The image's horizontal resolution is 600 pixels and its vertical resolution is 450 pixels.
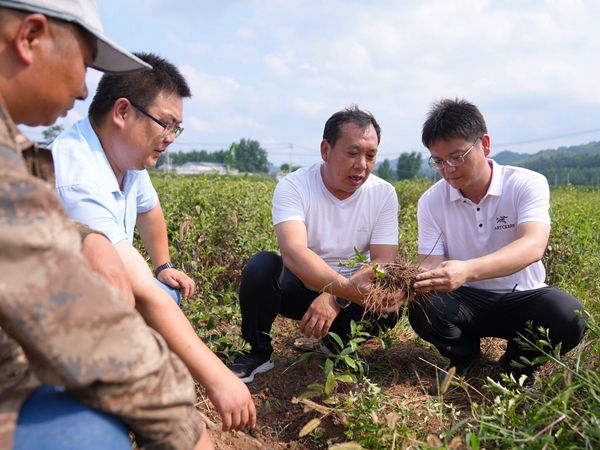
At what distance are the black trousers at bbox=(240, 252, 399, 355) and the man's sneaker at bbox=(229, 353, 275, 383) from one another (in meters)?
0.04

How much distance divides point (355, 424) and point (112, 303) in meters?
1.42

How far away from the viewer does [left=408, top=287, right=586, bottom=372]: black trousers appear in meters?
2.52

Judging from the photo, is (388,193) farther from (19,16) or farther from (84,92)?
(19,16)

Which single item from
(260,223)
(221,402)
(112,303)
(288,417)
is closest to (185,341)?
(221,402)

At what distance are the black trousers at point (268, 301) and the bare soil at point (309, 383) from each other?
187mm

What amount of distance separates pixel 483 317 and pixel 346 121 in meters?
1.36

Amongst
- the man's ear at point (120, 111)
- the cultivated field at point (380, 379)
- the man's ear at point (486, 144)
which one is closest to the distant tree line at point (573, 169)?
the cultivated field at point (380, 379)

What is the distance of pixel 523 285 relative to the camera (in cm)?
276

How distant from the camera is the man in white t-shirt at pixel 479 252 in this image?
97.7 inches

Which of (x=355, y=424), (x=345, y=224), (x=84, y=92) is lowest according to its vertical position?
(x=355, y=424)

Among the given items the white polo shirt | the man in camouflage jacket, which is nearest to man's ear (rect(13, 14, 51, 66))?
the man in camouflage jacket

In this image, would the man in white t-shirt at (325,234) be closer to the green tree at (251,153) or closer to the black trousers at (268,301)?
the black trousers at (268,301)

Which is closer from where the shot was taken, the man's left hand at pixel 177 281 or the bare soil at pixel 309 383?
the bare soil at pixel 309 383

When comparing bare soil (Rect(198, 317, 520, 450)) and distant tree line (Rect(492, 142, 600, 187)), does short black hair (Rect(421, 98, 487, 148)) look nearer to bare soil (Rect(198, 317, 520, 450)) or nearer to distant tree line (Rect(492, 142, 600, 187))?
bare soil (Rect(198, 317, 520, 450))
